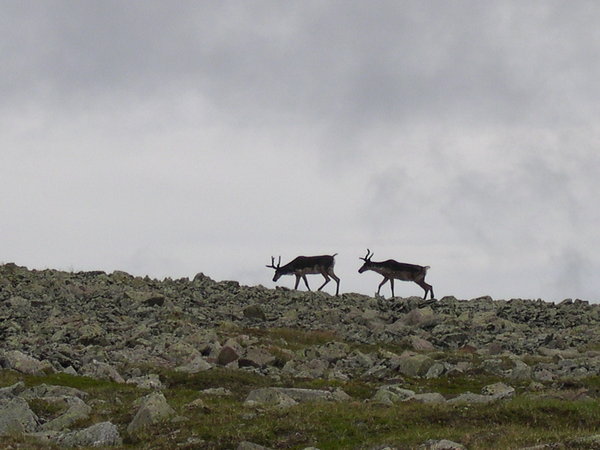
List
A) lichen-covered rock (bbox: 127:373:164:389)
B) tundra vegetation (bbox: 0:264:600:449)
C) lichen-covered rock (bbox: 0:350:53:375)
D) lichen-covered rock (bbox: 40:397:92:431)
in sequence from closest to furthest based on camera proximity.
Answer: tundra vegetation (bbox: 0:264:600:449)
lichen-covered rock (bbox: 40:397:92:431)
lichen-covered rock (bbox: 127:373:164:389)
lichen-covered rock (bbox: 0:350:53:375)

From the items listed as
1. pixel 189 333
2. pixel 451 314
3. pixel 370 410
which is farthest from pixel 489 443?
pixel 451 314

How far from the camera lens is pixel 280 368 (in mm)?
28047

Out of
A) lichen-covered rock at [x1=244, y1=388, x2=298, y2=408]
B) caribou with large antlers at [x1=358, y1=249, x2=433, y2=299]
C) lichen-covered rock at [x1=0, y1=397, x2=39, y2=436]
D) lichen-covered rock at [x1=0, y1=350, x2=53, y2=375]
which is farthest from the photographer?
caribou with large antlers at [x1=358, y1=249, x2=433, y2=299]

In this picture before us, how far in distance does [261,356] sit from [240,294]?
17397 mm

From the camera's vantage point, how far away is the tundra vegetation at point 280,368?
56.5ft

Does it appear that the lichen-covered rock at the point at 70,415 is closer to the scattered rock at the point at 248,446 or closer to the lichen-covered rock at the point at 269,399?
the lichen-covered rock at the point at 269,399

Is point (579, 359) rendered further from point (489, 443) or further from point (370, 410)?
point (489, 443)

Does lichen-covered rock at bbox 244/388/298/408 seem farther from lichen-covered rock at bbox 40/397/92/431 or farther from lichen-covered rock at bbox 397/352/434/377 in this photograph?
lichen-covered rock at bbox 397/352/434/377

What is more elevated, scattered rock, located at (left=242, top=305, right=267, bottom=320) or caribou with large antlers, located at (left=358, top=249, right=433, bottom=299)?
caribou with large antlers, located at (left=358, top=249, right=433, bottom=299)

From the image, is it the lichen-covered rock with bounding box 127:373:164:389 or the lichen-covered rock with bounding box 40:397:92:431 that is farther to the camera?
the lichen-covered rock with bounding box 127:373:164:389

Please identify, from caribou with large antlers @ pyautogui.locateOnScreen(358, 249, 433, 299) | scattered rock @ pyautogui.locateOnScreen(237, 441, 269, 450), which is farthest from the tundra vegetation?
caribou with large antlers @ pyautogui.locateOnScreen(358, 249, 433, 299)

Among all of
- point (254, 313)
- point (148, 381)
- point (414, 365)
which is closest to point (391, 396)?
point (414, 365)

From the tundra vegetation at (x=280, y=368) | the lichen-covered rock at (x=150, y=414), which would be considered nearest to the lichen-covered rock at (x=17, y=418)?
the tundra vegetation at (x=280, y=368)

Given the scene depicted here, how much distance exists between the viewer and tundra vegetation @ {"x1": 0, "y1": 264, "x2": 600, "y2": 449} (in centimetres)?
1723
